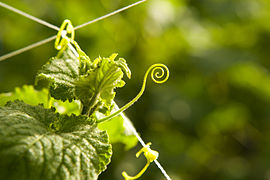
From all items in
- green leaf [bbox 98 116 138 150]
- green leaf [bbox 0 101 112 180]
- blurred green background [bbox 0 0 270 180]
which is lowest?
green leaf [bbox 0 101 112 180]

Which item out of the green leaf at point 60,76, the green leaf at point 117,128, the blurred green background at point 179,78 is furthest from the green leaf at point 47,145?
the blurred green background at point 179,78

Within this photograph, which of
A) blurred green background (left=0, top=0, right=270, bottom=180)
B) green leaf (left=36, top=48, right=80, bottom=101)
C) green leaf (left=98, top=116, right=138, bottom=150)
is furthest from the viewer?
blurred green background (left=0, top=0, right=270, bottom=180)

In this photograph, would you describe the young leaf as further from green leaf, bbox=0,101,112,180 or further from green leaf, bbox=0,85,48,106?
green leaf, bbox=0,85,48,106

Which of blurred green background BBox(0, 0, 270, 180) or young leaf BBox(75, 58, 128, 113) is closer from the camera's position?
young leaf BBox(75, 58, 128, 113)

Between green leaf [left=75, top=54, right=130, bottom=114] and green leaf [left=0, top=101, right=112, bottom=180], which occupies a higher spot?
green leaf [left=75, top=54, right=130, bottom=114]

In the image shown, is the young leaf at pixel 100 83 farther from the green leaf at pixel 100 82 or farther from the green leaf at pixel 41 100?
the green leaf at pixel 41 100

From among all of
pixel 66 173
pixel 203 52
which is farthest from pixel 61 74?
pixel 203 52

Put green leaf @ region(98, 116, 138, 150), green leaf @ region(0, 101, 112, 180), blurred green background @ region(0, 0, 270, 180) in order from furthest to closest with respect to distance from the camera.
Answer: blurred green background @ region(0, 0, 270, 180) → green leaf @ region(98, 116, 138, 150) → green leaf @ region(0, 101, 112, 180)

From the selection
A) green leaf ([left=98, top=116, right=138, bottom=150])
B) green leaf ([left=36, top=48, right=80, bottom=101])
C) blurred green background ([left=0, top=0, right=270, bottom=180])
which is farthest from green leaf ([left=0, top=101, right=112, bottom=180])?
blurred green background ([left=0, top=0, right=270, bottom=180])
